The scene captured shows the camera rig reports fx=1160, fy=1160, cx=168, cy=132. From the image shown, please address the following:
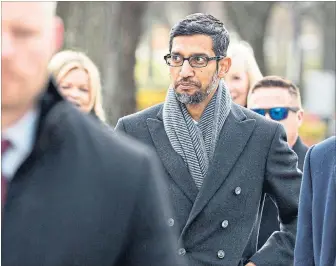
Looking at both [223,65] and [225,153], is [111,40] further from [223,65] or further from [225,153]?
[225,153]

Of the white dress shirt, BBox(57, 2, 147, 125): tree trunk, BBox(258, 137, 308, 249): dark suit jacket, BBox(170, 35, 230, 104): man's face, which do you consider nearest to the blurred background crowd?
BBox(57, 2, 147, 125): tree trunk

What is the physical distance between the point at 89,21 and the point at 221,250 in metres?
10.0

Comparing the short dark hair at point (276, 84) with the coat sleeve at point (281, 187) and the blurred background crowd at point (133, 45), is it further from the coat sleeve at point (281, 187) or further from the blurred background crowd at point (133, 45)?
the coat sleeve at point (281, 187)

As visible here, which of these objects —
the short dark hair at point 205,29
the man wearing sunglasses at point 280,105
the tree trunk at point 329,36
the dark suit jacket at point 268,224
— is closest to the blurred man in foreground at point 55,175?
the short dark hair at point 205,29

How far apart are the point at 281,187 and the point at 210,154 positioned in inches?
14.8

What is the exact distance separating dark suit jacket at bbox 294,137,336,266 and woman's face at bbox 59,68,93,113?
82.9 inches

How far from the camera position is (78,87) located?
668 centimetres

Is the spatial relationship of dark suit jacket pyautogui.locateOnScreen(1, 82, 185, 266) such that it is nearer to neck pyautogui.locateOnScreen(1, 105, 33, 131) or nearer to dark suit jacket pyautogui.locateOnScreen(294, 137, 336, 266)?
neck pyautogui.locateOnScreen(1, 105, 33, 131)

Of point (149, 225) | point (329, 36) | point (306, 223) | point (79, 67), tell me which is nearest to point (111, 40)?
point (79, 67)

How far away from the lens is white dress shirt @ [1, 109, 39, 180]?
239 centimetres

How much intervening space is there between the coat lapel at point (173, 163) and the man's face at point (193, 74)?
0.19 m

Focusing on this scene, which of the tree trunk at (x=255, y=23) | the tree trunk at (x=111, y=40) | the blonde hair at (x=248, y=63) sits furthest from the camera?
the tree trunk at (x=255, y=23)

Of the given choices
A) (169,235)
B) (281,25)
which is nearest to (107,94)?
(169,235)

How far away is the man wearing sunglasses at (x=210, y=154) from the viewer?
5164mm
